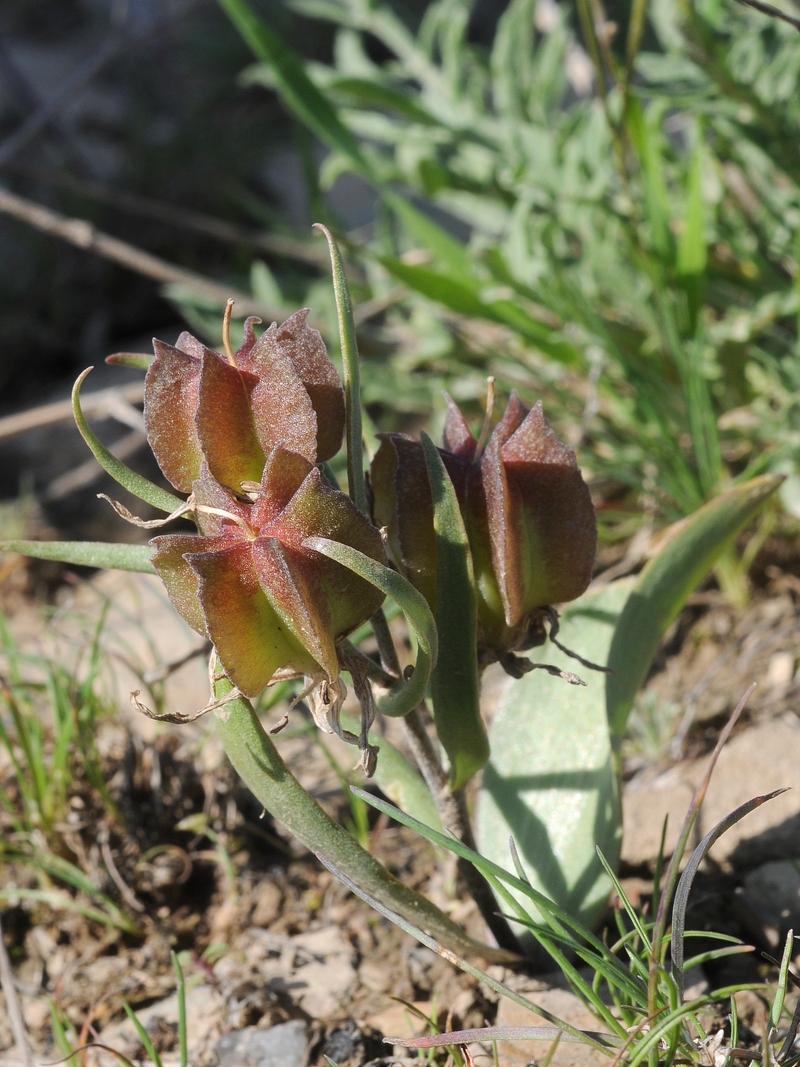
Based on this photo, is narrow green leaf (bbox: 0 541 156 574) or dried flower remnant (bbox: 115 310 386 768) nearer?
dried flower remnant (bbox: 115 310 386 768)

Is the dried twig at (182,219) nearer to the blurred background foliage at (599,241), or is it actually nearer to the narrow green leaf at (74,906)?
the blurred background foliage at (599,241)

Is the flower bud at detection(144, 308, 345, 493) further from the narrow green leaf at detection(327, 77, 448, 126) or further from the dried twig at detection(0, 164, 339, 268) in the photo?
the dried twig at detection(0, 164, 339, 268)

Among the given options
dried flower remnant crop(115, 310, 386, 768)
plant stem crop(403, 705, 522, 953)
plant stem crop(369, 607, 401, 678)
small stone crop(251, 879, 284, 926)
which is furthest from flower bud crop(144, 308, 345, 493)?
small stone crop(251, 879, 284, 926)

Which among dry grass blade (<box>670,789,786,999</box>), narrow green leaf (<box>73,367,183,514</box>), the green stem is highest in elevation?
narrow green leaf (<box>73,367,183,514</box>)

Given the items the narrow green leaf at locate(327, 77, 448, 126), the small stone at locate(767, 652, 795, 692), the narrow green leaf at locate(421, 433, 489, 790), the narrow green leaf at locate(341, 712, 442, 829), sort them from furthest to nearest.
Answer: the narrow green leaf at locate(327, 77, 448, 126), the small stone at locate(767, 652, 795, 692), the narrow green leaf at locate(341, 712, 442, 829), the narrow green leaf at locate(421, 433, 489, 790)

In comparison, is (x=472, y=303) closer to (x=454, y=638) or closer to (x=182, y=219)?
(x=182, y=219)

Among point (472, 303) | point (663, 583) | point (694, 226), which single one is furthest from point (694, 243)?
point (663, 583)
